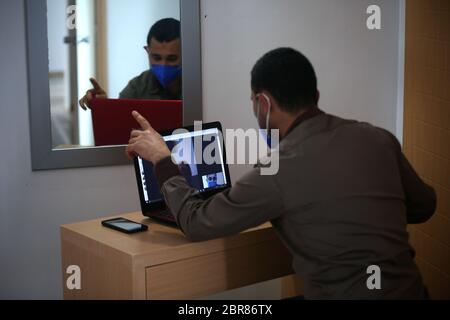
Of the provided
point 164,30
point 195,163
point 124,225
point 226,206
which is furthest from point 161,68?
point 226,206

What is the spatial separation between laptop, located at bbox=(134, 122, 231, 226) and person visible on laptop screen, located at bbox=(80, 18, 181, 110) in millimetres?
577

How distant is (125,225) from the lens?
2.15m

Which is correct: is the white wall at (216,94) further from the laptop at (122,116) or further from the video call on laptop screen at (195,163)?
the video call on laptop screen at (195,163)

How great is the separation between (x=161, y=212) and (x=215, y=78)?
3.00ft

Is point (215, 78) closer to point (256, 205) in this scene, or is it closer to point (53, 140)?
point (53, 140)

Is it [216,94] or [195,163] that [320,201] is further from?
[216,94]

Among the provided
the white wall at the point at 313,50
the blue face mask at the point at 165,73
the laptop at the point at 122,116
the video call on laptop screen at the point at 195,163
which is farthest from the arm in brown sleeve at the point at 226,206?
the white wall at the point at 313,50

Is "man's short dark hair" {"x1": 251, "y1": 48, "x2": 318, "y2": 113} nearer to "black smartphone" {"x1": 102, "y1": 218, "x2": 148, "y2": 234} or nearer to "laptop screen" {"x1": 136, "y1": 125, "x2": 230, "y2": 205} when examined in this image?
"laptop screen" {"x1": 136, "y1": 125, "x2": 230, "y2": 205}

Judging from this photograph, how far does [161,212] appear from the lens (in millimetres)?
2273

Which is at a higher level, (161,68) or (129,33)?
(129,33)

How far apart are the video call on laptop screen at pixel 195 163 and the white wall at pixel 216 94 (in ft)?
2.08

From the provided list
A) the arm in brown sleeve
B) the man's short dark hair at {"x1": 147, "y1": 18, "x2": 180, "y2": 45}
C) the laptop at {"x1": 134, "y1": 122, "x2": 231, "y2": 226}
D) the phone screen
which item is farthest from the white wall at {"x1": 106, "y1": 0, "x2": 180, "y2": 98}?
the arm in brown sleeve

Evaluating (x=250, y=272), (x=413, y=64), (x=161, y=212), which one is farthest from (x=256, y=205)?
(x=413, y=64)

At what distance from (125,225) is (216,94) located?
3.37 ft
